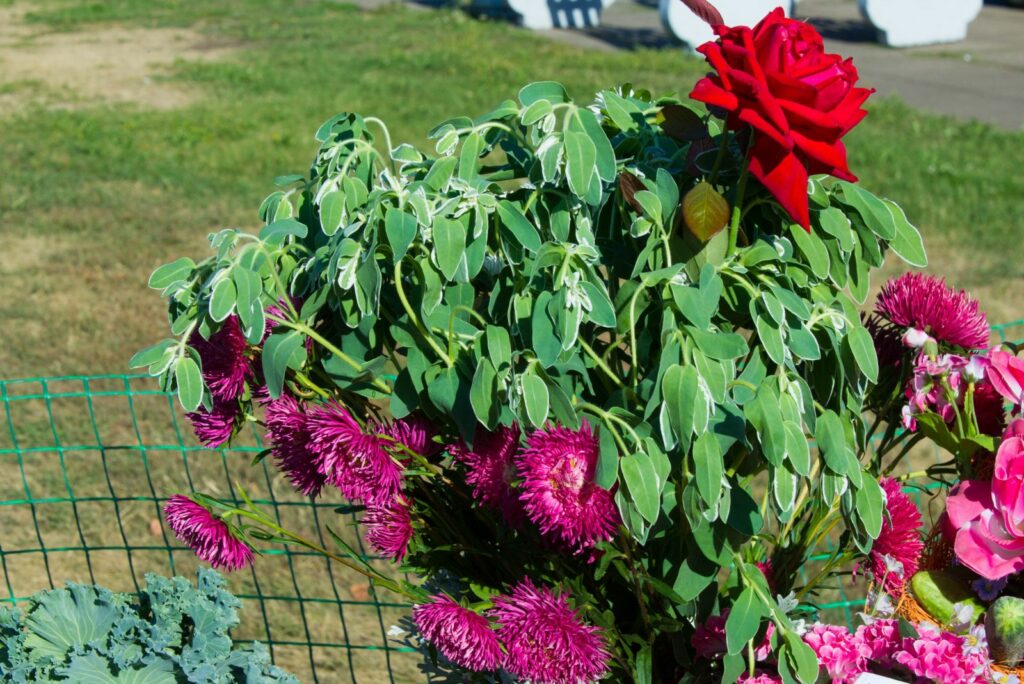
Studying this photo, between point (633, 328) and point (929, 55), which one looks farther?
point (929, 55)

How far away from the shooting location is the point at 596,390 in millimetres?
1498

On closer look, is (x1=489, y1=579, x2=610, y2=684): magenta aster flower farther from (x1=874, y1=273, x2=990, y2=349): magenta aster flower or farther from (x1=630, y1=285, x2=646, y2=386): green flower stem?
(x1=874, y1=273, x2=990, y2=349): magenta aster flower

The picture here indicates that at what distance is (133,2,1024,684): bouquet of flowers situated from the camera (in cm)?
122

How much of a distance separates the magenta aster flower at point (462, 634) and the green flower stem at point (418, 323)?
28 centimetres

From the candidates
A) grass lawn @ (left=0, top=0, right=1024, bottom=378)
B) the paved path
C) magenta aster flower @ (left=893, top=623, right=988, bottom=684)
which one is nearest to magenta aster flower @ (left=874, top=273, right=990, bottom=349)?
magenta aster flower @ (left=893, top=623, right=988, bottom=684)

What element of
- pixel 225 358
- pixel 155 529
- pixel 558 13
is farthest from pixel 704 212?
pixel 558 13

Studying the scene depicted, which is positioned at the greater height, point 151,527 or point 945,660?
point 945,660

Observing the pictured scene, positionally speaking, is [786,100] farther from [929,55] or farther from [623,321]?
[929,55]

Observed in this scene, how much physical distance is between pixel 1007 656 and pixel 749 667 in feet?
0.95

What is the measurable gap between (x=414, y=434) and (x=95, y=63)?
36.8 feet

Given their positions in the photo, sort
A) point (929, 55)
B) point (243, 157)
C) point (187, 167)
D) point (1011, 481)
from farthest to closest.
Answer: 1. point (929, 55)
2. point (243, 157)
3. point (187, 167)
4. point (1011, 481)

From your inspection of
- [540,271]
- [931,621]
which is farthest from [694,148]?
[931,621]

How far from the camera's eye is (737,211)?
131 cm

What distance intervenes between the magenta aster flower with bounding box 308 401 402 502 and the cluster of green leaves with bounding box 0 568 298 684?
370 mm
